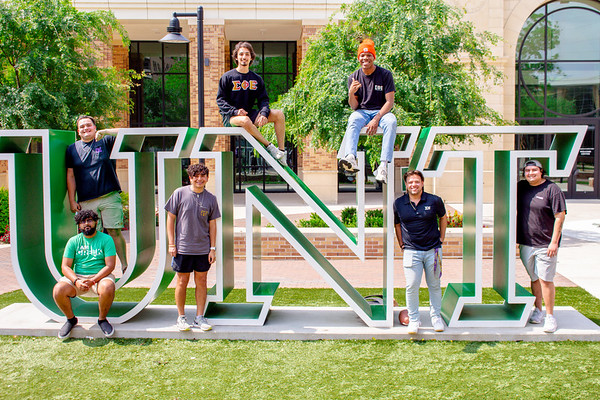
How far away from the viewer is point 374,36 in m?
11.9

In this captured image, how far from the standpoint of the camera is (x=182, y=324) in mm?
6027

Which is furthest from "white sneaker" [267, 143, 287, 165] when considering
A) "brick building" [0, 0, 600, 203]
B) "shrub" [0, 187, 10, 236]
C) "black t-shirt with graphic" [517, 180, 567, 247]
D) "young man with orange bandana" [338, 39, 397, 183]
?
"brick building" [0, 0, 600, 203]

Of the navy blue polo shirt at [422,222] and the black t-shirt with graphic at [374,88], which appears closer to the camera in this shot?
the navy blue polo shirt at [422,222]

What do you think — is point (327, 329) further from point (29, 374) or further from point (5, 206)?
point (5, 206)

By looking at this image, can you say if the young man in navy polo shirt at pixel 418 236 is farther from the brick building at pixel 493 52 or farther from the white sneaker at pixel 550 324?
the brick building at pixel 493 52

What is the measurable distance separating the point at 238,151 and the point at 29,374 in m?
20.4

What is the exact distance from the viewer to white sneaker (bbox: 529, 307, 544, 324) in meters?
6.25

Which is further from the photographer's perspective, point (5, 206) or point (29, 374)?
point (5, 206)

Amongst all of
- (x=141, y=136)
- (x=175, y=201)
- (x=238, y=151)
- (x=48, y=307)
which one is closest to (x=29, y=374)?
(x=48, y=307)

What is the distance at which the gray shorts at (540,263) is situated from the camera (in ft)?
19.4

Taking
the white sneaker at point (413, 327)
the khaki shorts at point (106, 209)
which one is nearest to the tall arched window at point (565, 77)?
the white sneaker at point (413, 327)

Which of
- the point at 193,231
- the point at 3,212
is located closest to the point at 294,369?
the point at 193,231

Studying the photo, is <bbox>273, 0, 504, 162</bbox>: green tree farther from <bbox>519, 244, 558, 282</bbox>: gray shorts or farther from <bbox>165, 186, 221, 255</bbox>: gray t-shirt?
<bbox>165, 186, 221, 255</bbox>: gray t-shirt

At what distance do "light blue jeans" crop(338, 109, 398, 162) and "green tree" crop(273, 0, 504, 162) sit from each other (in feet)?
14.2
